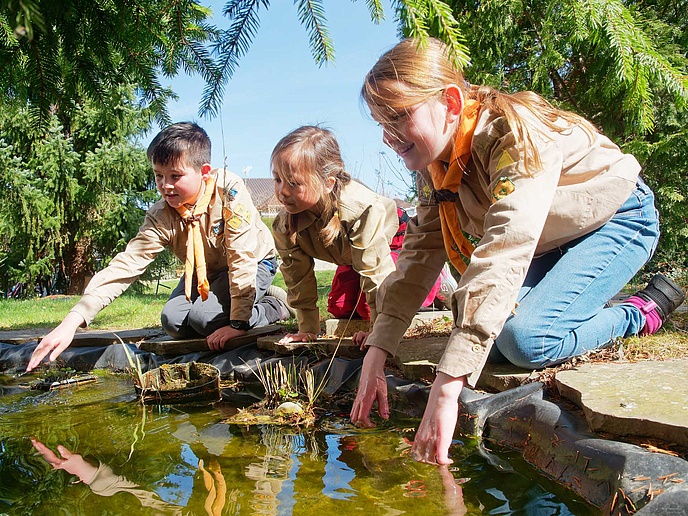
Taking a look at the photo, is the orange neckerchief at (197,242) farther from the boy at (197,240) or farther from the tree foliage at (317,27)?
the tree foliage at (317,27)

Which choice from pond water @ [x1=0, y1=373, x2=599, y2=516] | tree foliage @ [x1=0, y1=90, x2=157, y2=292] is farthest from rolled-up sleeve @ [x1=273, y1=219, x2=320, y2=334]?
tree foliage @ [x1=0, y1=90, x2=157, y2=292]

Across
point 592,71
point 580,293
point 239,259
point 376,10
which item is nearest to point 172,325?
point 239,259

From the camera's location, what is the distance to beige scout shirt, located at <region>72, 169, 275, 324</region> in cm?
368

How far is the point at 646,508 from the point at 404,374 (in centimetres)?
162

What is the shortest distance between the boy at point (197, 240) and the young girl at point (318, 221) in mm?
292

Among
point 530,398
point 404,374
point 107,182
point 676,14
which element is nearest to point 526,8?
point 676,14

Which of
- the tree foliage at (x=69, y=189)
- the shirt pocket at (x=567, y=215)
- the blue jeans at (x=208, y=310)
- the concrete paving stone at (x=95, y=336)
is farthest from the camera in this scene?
the tree foliage at (x=69, y=189)

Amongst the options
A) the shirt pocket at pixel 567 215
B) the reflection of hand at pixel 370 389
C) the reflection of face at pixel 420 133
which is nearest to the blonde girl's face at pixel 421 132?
the reflection of face at pixel 420 133

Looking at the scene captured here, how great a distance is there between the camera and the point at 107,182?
12.0 meters

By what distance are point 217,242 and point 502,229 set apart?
Result: 8.71ft

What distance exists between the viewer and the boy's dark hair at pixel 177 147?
12.1 ft

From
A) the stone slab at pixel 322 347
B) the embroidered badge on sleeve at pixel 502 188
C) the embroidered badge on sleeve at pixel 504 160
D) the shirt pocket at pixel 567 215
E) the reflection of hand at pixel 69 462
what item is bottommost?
the reflection of hand at pixel 69 462

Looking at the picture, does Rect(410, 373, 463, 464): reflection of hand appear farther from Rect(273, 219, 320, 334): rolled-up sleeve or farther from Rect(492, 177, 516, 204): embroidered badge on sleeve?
Rect(273, 219, 320, 334): rolled-up sleeve

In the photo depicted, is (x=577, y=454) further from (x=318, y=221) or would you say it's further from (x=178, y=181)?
(x=178, y=181)
